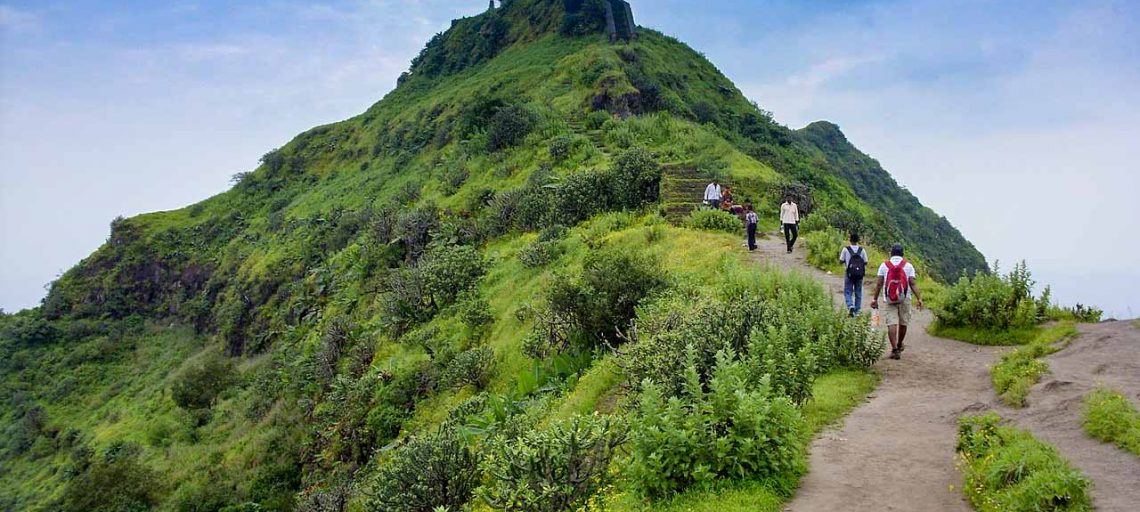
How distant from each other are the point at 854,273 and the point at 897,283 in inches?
68.8

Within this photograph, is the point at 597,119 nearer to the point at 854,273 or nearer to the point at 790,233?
the point at 790,233

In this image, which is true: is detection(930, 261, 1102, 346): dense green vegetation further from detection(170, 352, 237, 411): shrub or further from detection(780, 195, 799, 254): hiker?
detection(170, 352, 237, 411): shrub

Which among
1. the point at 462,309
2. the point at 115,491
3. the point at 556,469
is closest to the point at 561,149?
the point at 462,309

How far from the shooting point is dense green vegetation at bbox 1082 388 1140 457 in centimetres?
614

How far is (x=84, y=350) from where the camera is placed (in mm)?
48219

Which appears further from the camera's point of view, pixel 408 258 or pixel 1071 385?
pixel 408 258

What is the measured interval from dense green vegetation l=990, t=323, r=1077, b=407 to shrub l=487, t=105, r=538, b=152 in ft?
87.2

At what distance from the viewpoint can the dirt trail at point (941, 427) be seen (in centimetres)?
593

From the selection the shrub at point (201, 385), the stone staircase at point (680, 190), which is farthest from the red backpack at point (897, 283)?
the shrub at point (201, 385)

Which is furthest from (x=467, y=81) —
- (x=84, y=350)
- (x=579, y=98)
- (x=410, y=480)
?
(x=410, y=480)

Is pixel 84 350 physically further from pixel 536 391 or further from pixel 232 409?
pixel 536 391

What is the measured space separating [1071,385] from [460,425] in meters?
8.66

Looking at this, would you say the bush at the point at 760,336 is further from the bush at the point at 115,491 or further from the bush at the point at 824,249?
the bush at the point at 115,491

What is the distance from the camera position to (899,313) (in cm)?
1055
